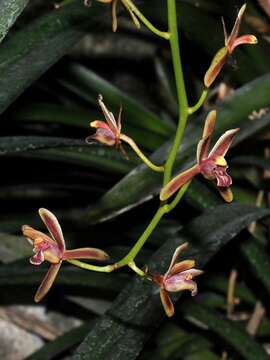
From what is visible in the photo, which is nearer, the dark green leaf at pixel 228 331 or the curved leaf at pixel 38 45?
the curved leaf at pixel 38 45

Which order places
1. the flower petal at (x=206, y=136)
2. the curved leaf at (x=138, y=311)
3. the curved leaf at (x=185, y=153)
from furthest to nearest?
1. the curved leaf at (x=185, y=153)
2. the curved leaf at (x=138, y=311)
3. the flower petal at (x=206, y=136)

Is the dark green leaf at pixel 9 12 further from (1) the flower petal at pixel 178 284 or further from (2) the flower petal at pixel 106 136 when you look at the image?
(1) the flower petal at pixel 178 284

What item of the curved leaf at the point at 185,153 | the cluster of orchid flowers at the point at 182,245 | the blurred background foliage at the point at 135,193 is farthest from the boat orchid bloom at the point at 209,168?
the curved leaf at the point at 185,153

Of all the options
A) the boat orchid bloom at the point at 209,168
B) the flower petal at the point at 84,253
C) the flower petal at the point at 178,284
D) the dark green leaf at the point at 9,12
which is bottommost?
the flower petal at the point at 178,284

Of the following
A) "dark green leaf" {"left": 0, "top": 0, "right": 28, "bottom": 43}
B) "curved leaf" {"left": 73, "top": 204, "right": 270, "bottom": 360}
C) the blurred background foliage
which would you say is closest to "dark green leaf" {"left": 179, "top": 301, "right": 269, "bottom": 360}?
the blurred background foliage

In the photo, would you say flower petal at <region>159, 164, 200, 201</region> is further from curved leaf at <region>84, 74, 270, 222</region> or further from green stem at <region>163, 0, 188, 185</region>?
curved leaf at <region>84, 74, 270, 222</region>

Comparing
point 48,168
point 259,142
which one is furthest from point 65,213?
point 259,142
